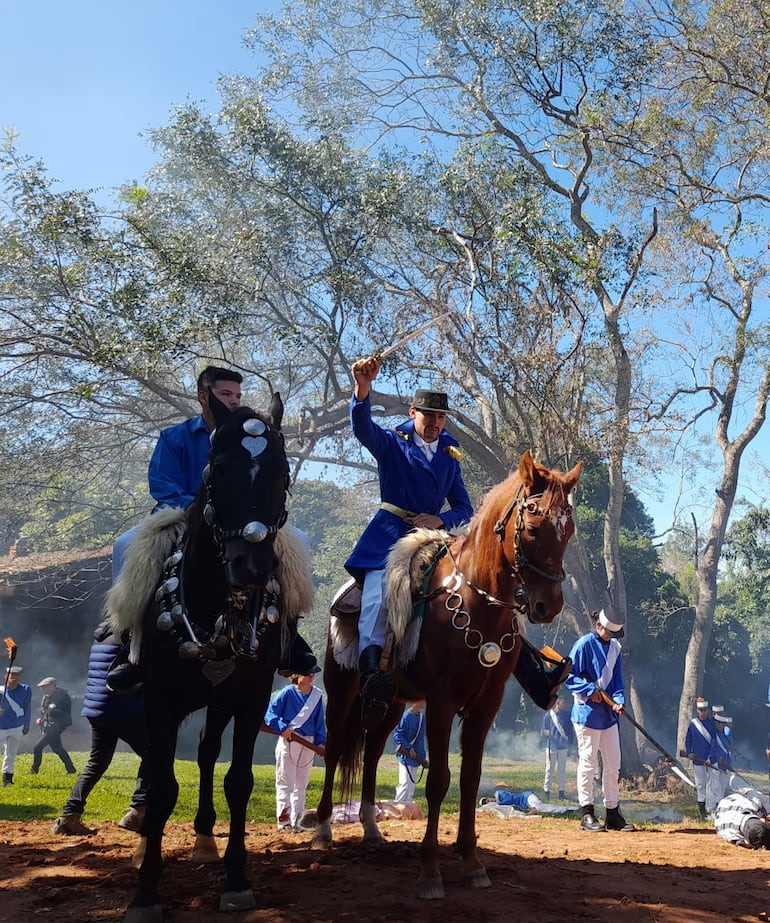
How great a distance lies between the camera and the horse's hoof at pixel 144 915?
13.9 feet

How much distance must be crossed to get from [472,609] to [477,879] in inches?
63.5

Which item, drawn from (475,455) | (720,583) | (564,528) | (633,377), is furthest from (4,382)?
(720,583)

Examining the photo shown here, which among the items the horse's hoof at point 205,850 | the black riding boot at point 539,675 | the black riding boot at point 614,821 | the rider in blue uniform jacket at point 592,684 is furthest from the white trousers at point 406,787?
the horse's hoof at point 205,850

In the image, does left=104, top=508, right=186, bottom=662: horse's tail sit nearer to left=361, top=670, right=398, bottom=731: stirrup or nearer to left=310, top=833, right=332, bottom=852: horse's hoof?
left=361, top=670, right=398, bottom=731: stirrup

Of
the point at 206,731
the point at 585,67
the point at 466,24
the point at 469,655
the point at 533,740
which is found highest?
the point at 466,24

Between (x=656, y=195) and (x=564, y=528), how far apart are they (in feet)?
57.8

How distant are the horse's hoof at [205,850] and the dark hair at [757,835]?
502cm

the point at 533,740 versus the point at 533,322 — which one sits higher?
the point at 533,322

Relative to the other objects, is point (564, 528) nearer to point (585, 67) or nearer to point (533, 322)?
point (533, 322)

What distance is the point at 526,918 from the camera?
4570 mm

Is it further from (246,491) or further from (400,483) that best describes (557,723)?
(246,491)

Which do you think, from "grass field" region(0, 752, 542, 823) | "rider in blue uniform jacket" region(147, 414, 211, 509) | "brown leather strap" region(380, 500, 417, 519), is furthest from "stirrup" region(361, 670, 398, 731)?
"grass field" region(0, 752, 542, 823)

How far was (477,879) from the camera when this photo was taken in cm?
522

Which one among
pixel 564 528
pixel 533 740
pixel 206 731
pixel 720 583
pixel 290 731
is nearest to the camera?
pixel 564 528
